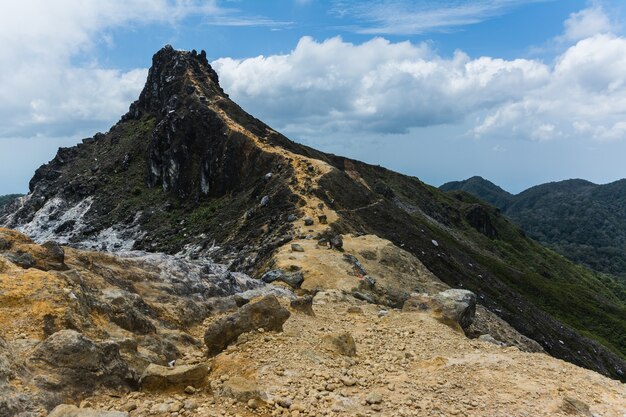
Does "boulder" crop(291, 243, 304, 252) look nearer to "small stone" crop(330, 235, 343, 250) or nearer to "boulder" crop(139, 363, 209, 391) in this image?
"small stone" crop(330, 235, 343, 250)

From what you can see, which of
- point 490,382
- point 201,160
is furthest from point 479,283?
point 490,382

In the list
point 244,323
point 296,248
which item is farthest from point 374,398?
point 296,248

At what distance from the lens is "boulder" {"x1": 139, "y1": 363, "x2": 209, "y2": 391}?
41.5ft

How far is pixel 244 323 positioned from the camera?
17.6 metres

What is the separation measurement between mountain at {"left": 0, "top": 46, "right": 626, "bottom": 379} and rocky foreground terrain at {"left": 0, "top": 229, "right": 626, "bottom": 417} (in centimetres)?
1513

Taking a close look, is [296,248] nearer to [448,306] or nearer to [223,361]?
[448,306]

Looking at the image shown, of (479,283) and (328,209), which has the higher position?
(328,209)

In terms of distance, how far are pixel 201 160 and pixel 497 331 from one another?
71538 mm

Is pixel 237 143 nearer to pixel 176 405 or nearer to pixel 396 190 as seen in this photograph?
pixel 176 405

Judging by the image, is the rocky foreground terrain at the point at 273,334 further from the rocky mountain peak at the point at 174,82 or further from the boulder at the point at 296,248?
the rocky mountain peak at the point at 174,82

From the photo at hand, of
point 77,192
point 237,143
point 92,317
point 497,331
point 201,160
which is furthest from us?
point 77,192

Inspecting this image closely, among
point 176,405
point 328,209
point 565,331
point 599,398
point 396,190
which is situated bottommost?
point 565,331

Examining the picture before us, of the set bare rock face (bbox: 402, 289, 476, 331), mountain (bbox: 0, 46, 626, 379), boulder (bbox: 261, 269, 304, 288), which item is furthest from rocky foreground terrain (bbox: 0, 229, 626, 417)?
mountain (bbox: 0, 46, 626, 379)

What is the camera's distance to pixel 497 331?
152 ft
